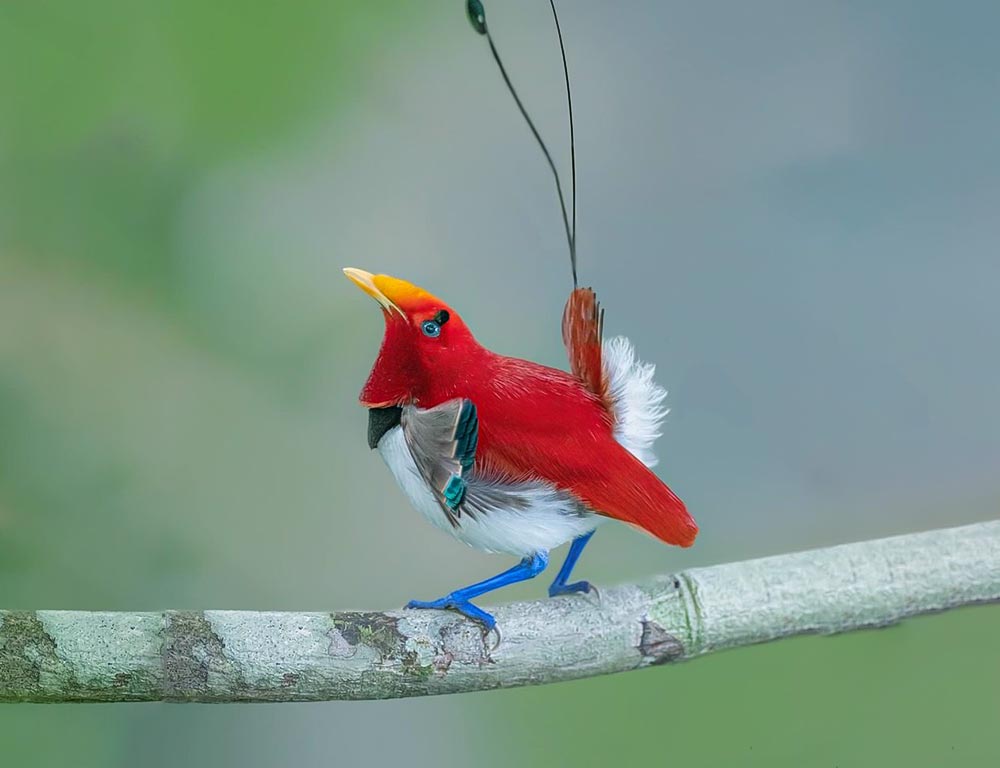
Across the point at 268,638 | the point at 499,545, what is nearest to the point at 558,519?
the point at 499,545

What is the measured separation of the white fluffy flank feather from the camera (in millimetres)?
850

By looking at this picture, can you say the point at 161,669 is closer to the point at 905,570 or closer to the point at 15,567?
the point at 15,567

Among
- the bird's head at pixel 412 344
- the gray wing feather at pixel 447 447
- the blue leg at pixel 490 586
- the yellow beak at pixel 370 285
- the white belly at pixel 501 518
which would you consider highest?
the yellow beak at pixel 370 285

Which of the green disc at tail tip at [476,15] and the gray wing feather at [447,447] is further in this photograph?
the green disc at tail tip at [476,15]

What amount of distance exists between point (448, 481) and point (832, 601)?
356 mm

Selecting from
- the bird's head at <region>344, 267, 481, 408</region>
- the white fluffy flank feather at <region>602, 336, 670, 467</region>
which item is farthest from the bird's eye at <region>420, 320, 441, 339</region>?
the white fluffy flank feather at <region>602, 336, 670, 467</region>

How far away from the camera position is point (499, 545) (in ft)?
2.60

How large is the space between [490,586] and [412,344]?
0.59ft

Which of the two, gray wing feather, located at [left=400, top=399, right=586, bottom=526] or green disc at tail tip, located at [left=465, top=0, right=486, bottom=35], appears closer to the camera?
gray wing feather, located at [left=400, top=399, right=586, bottom=526]

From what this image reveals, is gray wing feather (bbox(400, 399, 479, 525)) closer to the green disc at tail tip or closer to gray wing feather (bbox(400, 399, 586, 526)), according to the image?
gray wing feather (bbox(400, 399, 586, 526))

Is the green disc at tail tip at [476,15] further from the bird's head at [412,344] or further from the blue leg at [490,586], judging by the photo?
the blue leg at [490,586]

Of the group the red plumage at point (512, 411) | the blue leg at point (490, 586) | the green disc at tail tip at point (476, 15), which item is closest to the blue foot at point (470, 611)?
the blue leg at point (490, 586)

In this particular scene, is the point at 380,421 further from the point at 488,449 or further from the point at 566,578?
the point at 566,578

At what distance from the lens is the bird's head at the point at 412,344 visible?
78 centimetres
